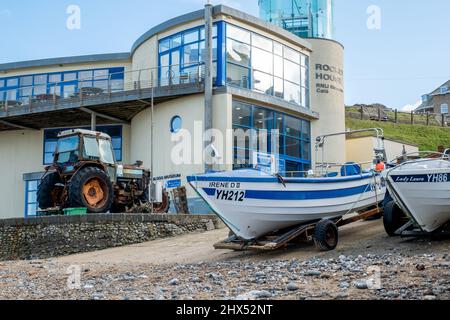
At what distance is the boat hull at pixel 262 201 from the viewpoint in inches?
462

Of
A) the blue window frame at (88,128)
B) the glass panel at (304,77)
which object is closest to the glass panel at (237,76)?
the glass panel at (304,77)

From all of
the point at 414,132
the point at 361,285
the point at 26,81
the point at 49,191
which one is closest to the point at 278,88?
the point at 49,191

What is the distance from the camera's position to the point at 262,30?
80.1 feet

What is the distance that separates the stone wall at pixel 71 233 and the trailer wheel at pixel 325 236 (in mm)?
7107

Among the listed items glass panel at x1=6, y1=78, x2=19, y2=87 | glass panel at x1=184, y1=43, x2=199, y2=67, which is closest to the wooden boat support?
glass panel at x1=184, y1=43, x2=199, y2=67

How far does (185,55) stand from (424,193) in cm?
1462

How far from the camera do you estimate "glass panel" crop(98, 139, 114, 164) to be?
18328mm

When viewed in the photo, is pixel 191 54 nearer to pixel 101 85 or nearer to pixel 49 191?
pixel 101 85

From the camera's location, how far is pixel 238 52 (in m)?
23.3

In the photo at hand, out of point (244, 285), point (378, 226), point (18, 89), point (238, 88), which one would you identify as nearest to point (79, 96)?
point (18, 89)

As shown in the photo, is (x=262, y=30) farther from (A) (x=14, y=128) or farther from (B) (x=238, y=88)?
(A) (x=14, y=128)

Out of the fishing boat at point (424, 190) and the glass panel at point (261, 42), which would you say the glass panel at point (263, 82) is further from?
the fishing boat at point (424, 190)

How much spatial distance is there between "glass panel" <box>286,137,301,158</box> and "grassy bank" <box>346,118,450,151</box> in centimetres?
1770

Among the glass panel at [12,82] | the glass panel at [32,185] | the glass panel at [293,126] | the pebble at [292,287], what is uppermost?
the glass panel at [12,82]
